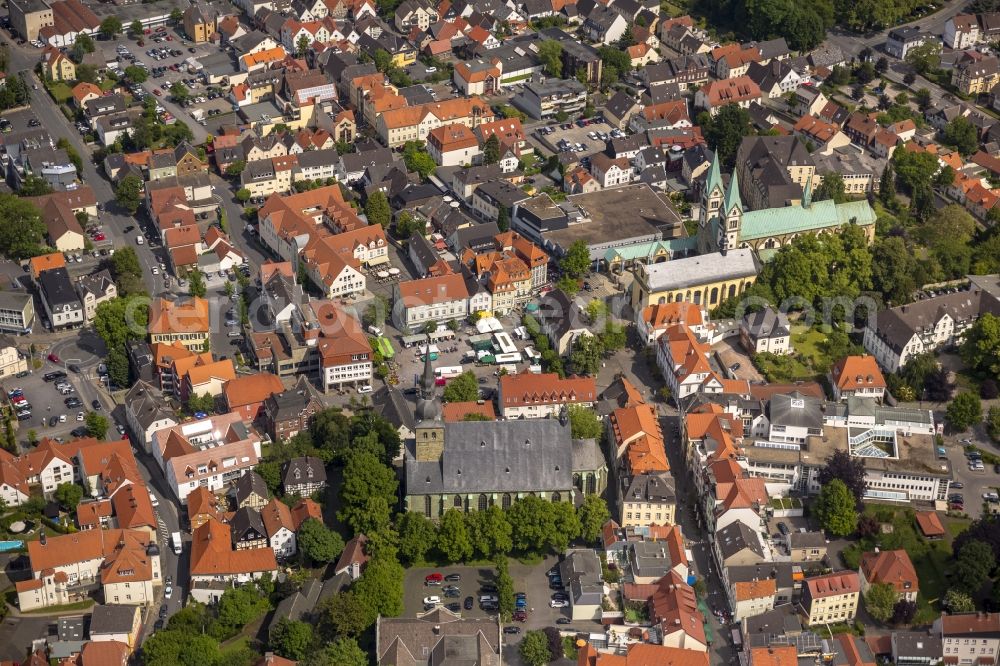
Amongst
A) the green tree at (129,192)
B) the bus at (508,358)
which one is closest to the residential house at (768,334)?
the bus at (508,358)

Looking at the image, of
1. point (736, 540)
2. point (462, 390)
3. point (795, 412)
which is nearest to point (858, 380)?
point (795, 412)

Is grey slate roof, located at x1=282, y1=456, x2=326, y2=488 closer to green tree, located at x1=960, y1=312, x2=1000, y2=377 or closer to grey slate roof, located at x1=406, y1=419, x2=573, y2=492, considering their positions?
grey slate roof, located at x1=406, y1=419, x2=573, y2=492

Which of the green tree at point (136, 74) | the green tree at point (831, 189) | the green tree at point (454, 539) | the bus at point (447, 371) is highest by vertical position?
the green tree at point (454, 539)

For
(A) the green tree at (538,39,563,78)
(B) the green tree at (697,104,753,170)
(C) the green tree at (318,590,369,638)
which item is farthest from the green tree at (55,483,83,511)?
(A) the green tree at (538,39,563,78)

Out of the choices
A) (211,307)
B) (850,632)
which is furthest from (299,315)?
(850,632)

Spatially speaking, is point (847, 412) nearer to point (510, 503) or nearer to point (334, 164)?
point (510, 503)

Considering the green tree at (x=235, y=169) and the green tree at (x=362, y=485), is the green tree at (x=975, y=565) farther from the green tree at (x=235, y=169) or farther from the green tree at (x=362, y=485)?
the green tree at (x=235, y=169)

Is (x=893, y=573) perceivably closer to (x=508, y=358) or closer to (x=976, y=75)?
(x=508, y=358)
